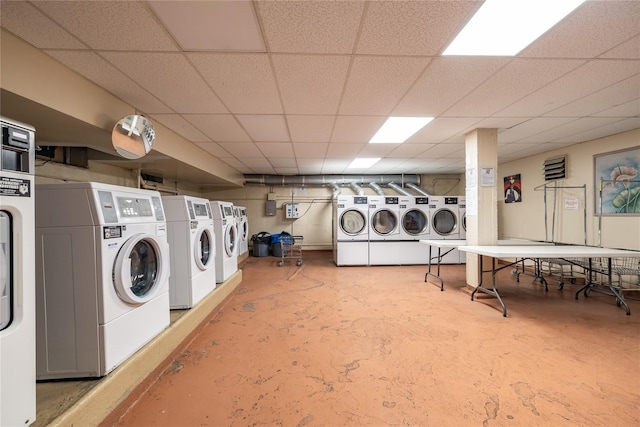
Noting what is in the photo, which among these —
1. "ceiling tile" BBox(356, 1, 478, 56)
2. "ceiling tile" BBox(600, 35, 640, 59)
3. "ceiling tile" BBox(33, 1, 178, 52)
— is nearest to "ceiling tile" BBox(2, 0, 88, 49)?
"ceiling tile" BBox(33, 1, 178, 52)

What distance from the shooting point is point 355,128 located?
3283 mm

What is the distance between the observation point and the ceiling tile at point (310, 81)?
182 centimetres

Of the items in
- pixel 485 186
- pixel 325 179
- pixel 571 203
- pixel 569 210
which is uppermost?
pixel 325 179

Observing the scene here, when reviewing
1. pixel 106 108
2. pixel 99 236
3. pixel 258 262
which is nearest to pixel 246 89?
pixel 106 108

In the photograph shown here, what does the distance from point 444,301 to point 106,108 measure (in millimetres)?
4333

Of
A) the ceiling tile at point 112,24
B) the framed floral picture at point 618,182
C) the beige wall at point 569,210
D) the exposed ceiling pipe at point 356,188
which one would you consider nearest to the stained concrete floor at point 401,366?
the beige wall at point 569,210

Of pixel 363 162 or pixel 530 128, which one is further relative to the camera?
pixel 363 162

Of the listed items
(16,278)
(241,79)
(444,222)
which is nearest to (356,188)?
(444,222)

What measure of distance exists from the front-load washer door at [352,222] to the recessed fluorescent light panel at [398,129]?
77.0 inches

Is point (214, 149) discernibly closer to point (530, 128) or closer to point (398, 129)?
point (398, 129)

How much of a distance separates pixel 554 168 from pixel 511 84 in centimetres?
341

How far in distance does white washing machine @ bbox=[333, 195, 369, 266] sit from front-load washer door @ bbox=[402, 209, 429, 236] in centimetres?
91

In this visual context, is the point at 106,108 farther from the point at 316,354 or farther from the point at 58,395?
the point at 316,354

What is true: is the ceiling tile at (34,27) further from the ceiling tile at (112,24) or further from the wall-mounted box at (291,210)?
the wall-mounted box at (291,210)
